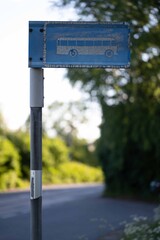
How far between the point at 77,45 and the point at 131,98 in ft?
47.9

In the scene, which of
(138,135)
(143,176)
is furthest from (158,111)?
(143,176)

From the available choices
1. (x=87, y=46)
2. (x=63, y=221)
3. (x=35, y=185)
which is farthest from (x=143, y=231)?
(x=63, y=221)

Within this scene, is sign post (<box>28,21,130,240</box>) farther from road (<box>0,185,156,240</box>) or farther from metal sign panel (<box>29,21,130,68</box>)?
road (<box>0,185,156,240</box>)

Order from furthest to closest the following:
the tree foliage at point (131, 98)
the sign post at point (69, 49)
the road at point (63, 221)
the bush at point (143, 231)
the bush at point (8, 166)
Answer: the bush at point (8, 166), the tree foliage at point (131, 98), the road at point (63, 221), the bush at point (143, 231), the sign post at point (69, 49)

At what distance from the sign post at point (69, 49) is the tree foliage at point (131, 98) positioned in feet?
23.2

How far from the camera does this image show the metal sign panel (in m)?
6.52

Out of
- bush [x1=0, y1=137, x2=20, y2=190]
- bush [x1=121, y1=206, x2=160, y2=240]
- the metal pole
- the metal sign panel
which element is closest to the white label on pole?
the metal pole

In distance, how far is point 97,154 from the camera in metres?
27.8

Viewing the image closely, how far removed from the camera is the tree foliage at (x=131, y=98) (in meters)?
14.8

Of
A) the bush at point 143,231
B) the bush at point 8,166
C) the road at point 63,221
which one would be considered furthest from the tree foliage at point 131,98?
the bush at point 8,166

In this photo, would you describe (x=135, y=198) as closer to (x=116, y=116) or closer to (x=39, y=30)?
(x=116, y=116)

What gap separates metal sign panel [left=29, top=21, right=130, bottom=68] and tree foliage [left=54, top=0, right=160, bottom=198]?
23.2 ft

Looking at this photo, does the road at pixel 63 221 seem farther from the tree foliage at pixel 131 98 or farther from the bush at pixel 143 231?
the tree foliage at pixel 131 98

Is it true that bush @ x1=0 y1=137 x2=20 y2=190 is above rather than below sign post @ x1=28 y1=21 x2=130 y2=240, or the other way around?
below
